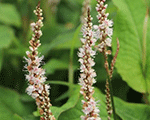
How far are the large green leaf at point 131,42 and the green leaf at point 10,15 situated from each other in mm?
753

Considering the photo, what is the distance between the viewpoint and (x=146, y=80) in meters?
0.92

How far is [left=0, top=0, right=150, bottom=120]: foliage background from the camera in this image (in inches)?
33.9

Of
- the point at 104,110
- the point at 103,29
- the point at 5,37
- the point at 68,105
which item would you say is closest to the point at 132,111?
the point at 104,110

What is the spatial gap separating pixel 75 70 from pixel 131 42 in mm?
289

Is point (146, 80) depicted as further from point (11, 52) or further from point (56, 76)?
point (11, 52)

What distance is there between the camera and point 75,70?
1.16 m

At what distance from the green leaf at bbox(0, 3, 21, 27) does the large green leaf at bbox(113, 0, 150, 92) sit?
2.47ft

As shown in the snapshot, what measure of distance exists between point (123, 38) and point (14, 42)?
641mm

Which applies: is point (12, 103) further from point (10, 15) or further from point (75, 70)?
point (10, 15)

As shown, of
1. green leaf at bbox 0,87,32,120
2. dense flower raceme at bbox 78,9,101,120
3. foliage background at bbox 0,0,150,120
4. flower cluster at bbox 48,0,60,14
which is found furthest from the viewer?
flower cluster at bbox 48,0,60,14

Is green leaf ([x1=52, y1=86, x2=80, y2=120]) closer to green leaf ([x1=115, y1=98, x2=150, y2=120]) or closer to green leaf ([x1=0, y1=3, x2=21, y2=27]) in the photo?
green leaf ([x1=115, y1=98, x2=150, y2=120])

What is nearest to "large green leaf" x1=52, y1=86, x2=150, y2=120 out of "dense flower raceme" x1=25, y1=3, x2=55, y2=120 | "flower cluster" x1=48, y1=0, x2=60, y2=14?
"dense flower raceme" x1=25, y1=3, x2=55, y2=120

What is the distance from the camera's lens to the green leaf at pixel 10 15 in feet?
5.15

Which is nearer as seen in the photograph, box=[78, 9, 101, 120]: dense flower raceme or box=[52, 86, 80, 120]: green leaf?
box=[78, 9, 101, 120]: dense flower raceme
